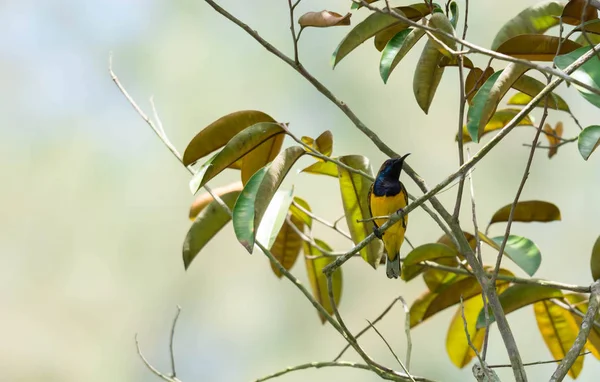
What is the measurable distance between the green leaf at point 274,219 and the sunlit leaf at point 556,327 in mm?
1036

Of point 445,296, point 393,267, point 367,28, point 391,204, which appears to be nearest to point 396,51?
point 367,28

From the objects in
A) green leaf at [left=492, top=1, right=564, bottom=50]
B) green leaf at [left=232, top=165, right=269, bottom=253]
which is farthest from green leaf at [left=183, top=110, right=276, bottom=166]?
green leaf at [left=492, top=1, right=564, bottom=50]

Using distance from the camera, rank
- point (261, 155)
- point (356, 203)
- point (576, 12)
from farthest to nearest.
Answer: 1. point (356, 203)
2. point (261, 155)
3. point (576, 12)

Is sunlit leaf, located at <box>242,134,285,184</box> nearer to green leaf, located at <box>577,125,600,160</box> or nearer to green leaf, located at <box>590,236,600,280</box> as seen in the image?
green leaf, located at <box>577,125,600,160</box>

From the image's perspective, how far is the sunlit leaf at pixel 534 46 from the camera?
181 cm

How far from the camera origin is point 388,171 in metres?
2.82

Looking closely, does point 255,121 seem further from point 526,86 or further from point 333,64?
point 526,86

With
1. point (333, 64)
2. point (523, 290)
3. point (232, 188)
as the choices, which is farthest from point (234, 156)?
point (523, 290)

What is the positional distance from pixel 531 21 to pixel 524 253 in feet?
2.22

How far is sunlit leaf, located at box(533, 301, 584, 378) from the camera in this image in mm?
2318

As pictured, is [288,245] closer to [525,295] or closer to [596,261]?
[525,295]

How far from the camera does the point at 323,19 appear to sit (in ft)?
5.71

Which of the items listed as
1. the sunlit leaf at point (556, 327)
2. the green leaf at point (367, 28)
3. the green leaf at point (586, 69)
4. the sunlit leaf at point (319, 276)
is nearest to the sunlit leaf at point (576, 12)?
the green leaf at point (586, 69)

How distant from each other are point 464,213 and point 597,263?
5.04 meters
